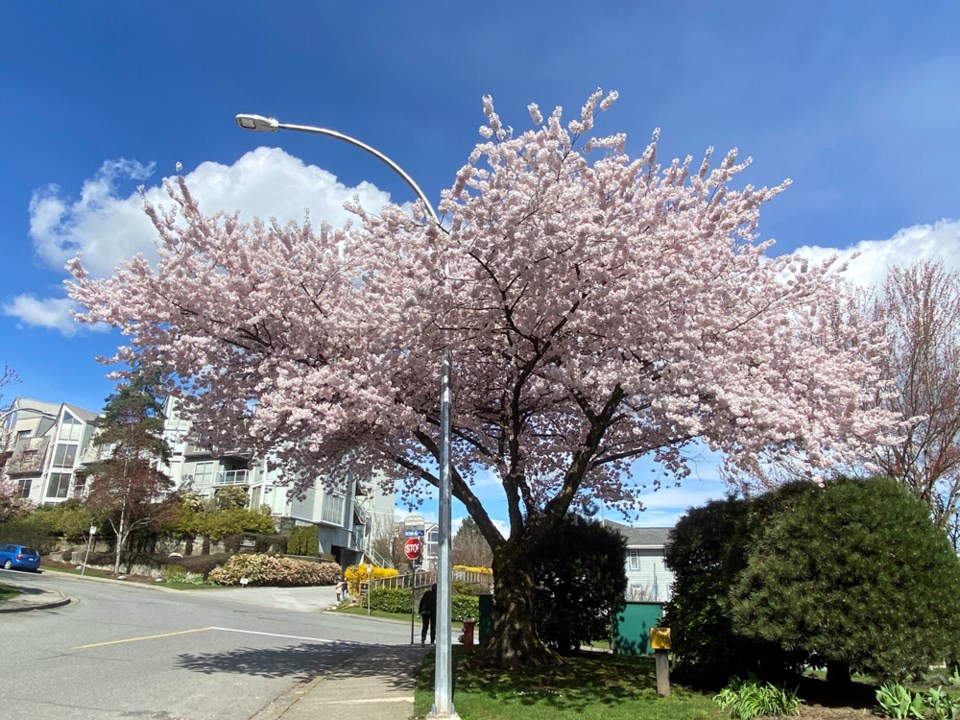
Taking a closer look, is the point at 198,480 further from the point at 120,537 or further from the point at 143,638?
the point at 143,638

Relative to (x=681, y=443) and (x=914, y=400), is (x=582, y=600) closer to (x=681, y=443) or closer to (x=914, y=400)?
(x=681, y=443)

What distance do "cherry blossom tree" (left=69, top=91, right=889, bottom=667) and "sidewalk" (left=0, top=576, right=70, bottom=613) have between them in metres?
9.99

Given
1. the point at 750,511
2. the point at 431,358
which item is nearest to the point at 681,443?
the point at 750,511

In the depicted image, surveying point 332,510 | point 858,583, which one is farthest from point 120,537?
point 858,583

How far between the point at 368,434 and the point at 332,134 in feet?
17.6

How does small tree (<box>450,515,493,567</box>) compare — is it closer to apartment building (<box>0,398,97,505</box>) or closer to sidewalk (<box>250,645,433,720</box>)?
apartment building (<box>0,398,97,505</box>)

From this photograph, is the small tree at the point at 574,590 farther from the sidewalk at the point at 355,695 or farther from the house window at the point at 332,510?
the house window at the point at 332,510

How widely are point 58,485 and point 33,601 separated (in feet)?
143

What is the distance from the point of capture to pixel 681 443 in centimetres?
1195

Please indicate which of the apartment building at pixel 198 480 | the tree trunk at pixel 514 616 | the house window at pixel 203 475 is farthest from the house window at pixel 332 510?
the tree trunk at pixel 514 616

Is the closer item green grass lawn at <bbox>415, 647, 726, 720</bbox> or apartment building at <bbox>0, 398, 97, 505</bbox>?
green grass lawn at <bbox>415, 647, 726, 720</bbox>

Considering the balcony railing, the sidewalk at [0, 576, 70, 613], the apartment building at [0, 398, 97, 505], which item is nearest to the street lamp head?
the sidewalk at [0, 576, 70, 613]

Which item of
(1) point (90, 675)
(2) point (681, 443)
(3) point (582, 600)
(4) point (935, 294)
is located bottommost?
(1) point (90, 675)

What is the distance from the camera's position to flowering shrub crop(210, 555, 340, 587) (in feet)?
120
